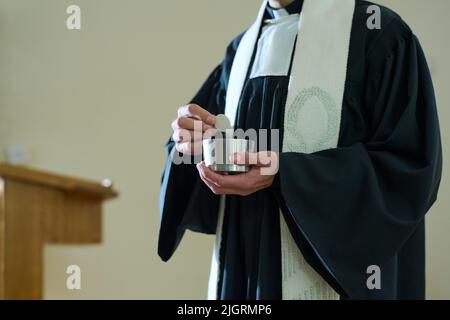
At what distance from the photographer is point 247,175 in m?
1.98

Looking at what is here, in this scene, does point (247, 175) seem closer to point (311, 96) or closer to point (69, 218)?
point (311, 96)

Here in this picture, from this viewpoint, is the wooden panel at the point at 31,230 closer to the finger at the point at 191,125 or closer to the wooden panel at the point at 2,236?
the wooden panel at the point at 2,236

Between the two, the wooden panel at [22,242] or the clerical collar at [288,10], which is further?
the clerical collar at [288,10]

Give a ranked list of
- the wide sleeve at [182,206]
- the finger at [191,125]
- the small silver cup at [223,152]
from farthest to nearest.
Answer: the wide sleeve at [182,206], the finger at [191,125], the small silver cup at [223,152]

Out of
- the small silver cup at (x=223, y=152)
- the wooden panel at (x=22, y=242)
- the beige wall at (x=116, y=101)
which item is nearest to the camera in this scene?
the small silver cup at (x=223, y=152)

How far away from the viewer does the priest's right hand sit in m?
2.12

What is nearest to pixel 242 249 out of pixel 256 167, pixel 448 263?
A: pixel 256 167

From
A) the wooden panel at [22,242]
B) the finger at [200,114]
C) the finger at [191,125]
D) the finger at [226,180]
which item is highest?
the finger at [200,114]

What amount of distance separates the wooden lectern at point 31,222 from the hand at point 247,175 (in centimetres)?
51

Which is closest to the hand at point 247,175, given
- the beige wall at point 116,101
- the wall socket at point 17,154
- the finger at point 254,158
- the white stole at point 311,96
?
the finger at point 254,158

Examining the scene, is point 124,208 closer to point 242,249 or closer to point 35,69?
point 35,69

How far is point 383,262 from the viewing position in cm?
207

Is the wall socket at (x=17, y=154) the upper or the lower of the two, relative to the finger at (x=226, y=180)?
upper

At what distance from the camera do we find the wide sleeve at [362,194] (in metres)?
2.05
